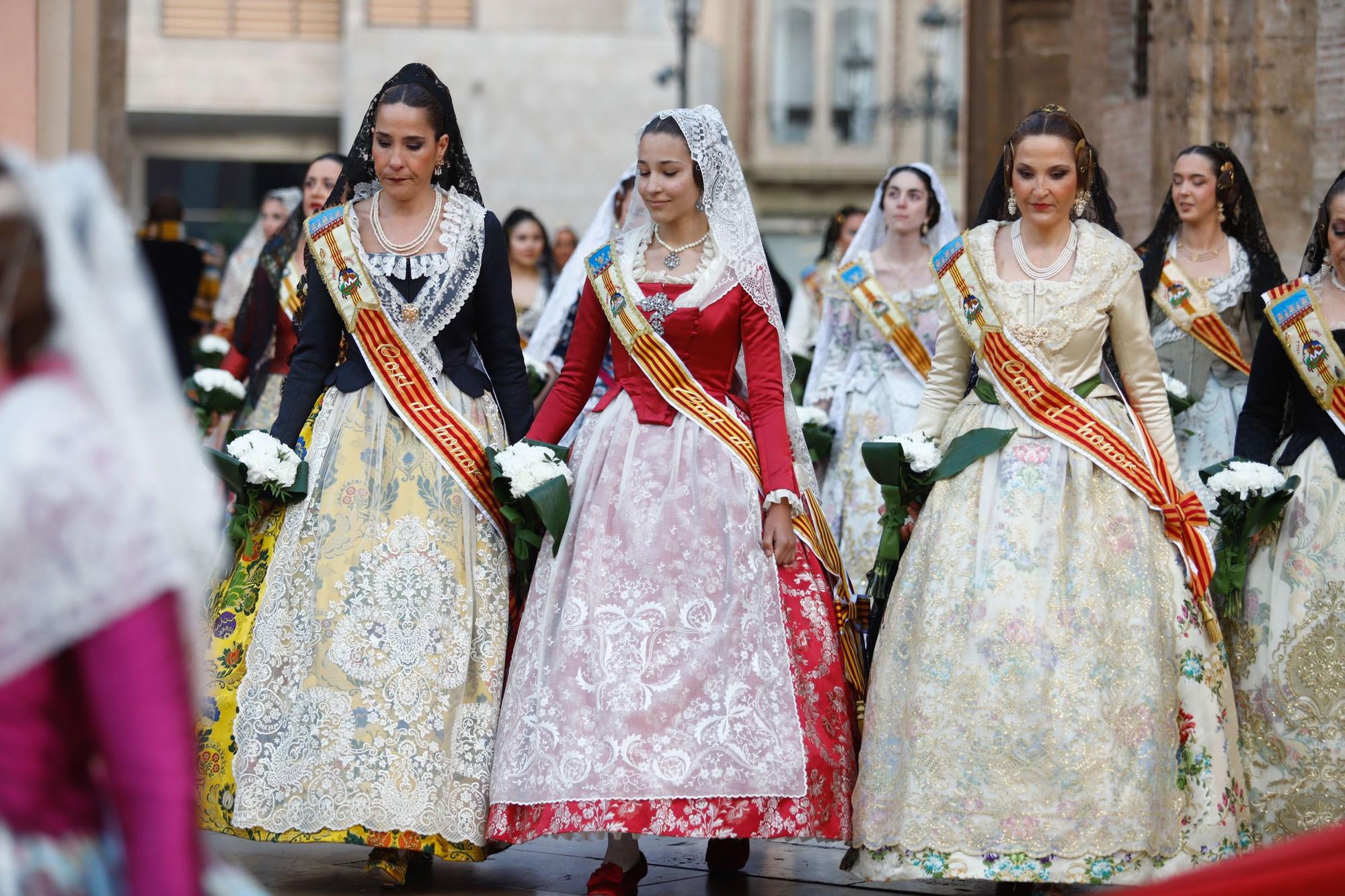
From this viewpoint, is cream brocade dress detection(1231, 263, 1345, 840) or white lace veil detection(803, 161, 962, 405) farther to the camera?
white lace veil detection(803, 161, 962, 405)

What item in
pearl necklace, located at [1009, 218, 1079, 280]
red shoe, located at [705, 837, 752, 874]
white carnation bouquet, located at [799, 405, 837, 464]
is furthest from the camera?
white carnation bouquet, located at [799, 405, 837, 464]

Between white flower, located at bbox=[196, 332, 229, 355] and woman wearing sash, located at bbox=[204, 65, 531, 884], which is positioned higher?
white flower, located at bbox=[196, 332, 229, 355]

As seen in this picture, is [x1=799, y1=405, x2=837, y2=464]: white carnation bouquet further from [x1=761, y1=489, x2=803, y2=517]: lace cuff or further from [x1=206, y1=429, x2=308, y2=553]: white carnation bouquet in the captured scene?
[x1=206, y1=429, x2=308, y2=553]: white carnation bouquet

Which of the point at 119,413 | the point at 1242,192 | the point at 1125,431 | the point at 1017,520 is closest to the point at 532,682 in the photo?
the point at 1017,520

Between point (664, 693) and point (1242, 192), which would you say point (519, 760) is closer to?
point (664, 693)

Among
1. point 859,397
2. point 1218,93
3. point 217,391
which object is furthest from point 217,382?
point 1218,93

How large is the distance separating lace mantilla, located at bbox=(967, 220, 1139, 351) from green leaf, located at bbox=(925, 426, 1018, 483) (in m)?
0.28

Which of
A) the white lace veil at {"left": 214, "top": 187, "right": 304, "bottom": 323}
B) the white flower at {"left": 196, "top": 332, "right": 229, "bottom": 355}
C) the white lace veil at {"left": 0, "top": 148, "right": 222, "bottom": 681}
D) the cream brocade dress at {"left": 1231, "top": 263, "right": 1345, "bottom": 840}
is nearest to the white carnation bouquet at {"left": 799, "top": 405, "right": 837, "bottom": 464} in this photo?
the cream brocade dress at {"left": 1231, "top": 263, "right": 1345, "bottom": 840}

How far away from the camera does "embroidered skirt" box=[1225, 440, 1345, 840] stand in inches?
211

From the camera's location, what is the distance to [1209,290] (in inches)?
287

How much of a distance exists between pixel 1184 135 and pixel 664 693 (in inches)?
234

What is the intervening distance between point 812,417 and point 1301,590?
248 centimetres

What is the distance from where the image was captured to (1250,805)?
5.38 metres

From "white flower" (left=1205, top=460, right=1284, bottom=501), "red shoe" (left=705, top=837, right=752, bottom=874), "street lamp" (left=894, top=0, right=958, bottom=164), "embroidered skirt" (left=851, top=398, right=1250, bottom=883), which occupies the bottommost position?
"red shoe" (left=705, top=837, right=752, bottom=874)
